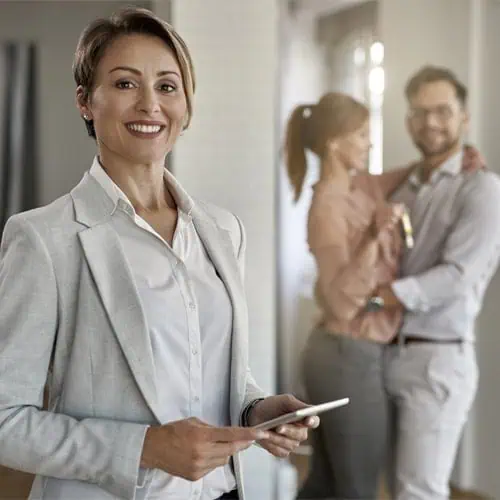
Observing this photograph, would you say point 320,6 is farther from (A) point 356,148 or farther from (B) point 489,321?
(B) point 489,321

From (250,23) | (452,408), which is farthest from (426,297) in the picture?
(250,23)

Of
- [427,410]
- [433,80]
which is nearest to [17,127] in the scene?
[433,80]

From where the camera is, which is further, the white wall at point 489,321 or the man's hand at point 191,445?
the white wall at point 489,321

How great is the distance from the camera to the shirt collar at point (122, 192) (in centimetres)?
76

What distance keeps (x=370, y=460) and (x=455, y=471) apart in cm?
16

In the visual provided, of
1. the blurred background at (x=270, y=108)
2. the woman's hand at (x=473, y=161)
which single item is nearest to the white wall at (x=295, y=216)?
the blurred background at (x=270, y=108)

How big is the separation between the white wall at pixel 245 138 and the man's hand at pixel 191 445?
29 cm

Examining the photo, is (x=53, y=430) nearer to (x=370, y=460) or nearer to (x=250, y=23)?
(x=250, y=23)

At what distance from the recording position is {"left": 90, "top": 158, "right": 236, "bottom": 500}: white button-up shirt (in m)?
0.74

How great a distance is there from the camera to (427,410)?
55.3 inches

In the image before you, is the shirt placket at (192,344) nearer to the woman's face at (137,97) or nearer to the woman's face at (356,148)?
the woman's face at (137,97)

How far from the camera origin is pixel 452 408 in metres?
1.41

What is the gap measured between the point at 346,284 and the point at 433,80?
1.33ft

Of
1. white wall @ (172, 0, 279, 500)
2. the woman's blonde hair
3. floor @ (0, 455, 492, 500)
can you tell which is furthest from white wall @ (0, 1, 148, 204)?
the woman's blonde hair
